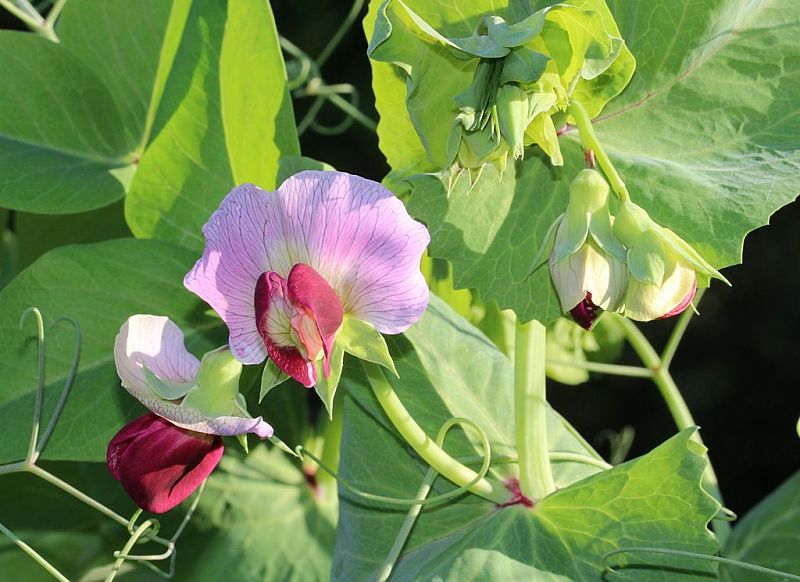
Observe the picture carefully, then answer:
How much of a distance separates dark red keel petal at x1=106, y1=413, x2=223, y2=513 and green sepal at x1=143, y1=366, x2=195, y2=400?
3 cm

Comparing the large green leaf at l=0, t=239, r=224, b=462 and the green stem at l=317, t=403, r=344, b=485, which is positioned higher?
the large green leaf at l=0, t=239, r=224, b=462

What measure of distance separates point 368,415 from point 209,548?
15 cm

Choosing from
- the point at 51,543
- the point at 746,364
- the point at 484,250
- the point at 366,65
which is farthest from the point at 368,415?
the point at 746,364

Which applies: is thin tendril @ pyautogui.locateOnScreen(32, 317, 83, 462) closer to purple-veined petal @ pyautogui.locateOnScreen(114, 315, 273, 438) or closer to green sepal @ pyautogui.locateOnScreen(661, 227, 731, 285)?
purple-veined petal @ pyautogui.locateOnScreen(114, 315, 273, 438)

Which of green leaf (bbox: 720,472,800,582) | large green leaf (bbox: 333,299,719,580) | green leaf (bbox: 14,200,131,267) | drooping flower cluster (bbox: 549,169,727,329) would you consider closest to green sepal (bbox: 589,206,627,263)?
drooping flower cluster (bbox: 549,169,727,329)

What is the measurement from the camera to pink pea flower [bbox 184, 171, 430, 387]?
43 centimetres

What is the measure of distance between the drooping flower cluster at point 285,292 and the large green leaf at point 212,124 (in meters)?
0.14

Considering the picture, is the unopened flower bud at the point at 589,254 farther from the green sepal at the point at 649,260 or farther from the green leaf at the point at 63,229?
the green leaf at the point at 63,229

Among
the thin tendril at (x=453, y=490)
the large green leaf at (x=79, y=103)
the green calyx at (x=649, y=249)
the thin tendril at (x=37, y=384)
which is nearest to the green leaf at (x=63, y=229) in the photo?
the large green leaf at (x=79, y=103)

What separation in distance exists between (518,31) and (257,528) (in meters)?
0.37

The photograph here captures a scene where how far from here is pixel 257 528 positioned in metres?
0.67

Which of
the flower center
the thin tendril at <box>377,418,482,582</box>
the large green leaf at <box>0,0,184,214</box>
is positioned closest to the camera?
the flower center

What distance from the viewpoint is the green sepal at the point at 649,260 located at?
0.45 meters

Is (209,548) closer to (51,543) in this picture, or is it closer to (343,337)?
(51,543)
